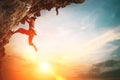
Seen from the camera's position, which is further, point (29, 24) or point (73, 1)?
point (73, 1)

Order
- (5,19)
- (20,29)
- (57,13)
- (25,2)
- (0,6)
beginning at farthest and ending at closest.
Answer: (57,13) < (20,29) < (25,2) < (5,19) < (0,6)

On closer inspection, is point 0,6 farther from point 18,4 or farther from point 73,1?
point 73,1

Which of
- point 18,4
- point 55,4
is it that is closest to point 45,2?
point 55,4

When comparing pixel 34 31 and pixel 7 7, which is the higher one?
pixel 34 31

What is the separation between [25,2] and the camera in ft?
51.7

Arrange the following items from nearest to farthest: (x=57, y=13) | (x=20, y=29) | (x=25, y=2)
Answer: (x=25, y=2)
(x=20, y=29)
(x=57, y=13)

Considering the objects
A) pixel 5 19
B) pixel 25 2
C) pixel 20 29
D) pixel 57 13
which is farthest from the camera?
pixel 57 13

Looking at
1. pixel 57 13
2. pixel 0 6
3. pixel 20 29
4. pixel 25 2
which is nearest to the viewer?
pixel 0 6

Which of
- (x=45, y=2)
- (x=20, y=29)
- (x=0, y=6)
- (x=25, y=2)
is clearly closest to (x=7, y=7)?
(x=0, y=6)

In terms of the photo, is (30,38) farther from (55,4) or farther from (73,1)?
(73,1)

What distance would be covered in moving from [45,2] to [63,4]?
231 centimetres

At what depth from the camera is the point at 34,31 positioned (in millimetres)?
19297

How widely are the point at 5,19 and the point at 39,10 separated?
757cm

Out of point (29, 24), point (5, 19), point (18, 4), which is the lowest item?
point (5, 19)
